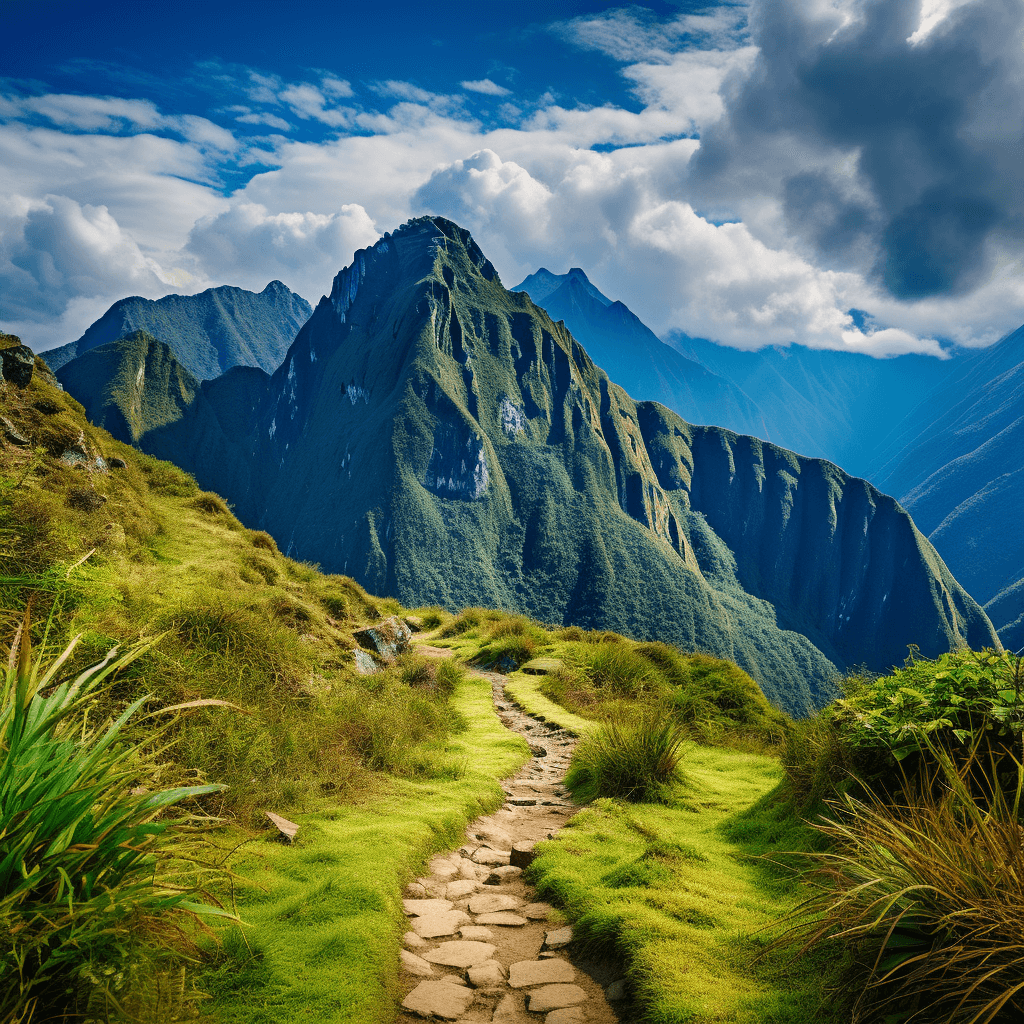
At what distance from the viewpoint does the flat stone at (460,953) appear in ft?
13.2

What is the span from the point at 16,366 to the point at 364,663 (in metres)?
8.13

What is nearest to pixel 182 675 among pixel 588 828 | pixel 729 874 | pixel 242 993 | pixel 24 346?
pixel 242 993

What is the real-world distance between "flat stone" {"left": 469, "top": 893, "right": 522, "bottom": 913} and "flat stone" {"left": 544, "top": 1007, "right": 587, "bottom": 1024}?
4.62ft

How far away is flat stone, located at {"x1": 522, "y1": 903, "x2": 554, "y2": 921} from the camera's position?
15.4 feet

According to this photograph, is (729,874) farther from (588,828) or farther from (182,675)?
(182,675)

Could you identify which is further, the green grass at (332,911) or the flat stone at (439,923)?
the flat stone at (439,923)

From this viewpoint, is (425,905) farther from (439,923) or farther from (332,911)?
(332,911)

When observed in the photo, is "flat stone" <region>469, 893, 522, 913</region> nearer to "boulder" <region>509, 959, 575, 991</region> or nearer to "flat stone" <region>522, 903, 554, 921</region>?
"flat stone" <region>522, 903, 554, 921</region>

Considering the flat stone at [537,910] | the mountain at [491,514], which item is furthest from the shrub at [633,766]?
the mountain at [491,514]

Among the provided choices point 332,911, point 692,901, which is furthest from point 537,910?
point 332,911

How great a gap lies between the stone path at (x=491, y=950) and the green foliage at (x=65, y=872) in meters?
1.69

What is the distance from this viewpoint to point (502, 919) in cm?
469

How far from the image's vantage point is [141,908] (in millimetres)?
2635

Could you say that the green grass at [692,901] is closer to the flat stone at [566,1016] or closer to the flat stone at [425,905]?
the flat stone at [566,1016]
